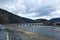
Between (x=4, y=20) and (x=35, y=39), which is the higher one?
(x=4, y=20)

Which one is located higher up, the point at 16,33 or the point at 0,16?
the point at 0,16

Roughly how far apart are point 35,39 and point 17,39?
3.00m

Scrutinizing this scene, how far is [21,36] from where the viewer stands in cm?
1402

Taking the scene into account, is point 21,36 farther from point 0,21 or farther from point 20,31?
point 0,21

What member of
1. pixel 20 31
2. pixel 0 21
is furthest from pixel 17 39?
pixel 0 21

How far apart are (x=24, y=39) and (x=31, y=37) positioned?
0.62m

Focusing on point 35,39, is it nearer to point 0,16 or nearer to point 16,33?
point 16,33

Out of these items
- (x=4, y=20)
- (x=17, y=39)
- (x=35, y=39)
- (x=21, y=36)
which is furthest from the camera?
(x=35, y=39)

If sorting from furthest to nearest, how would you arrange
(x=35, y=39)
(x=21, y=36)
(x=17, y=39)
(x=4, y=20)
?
(x=35, y=39) < (x=21, y=36) < (x=17, y=39) < (x=4, y=20)

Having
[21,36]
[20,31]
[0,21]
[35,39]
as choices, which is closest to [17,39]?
[20,31]

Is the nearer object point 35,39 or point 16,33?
point 16,33

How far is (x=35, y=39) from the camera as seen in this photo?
589 inches

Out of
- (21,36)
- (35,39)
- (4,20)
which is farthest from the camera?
(35,39)

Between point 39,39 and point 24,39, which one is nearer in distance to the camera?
point 24,39
